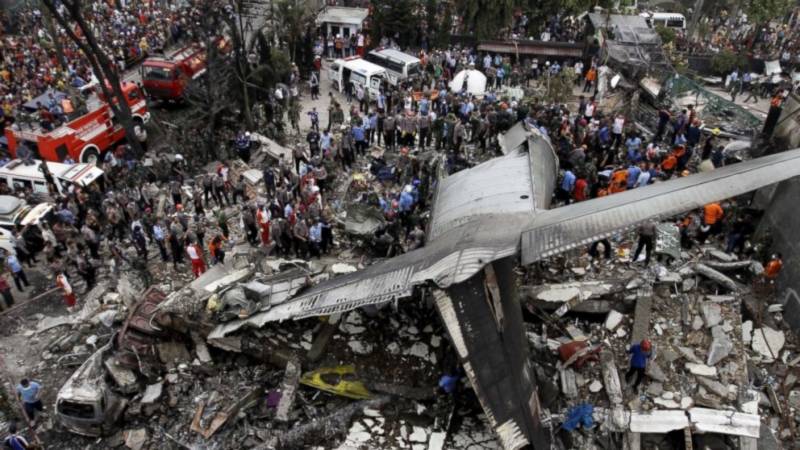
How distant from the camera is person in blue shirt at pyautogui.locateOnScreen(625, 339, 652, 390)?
43.2 feet

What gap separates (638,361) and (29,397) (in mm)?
14597

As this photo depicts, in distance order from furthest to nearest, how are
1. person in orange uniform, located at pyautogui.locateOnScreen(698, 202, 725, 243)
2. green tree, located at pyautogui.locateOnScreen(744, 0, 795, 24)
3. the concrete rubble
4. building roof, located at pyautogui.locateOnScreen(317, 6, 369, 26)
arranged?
building roof, located at pyautogui.locateOnScreen(317, 6, 369, 26) < green tree, located at pyautogui.locateOnScreen(744, 0, 795, 24) < person in orange uniform, located at pyautogui.locateOnScreen(698, 202, 725, 243) < the concrete rubble

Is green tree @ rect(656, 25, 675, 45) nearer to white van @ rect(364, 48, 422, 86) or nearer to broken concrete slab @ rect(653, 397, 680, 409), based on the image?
white van @ rect(364, 48, 422, 86)

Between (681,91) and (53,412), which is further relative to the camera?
(681,91)

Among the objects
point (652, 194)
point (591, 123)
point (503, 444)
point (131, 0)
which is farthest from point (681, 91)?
point (131, 0)

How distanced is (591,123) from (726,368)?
12.5 m

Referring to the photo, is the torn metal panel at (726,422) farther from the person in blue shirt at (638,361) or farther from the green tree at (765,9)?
the green tree at (765,9)

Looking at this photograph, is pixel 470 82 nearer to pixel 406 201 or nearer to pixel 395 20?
pixel 395 20

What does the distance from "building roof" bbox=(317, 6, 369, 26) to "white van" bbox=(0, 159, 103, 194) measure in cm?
2013

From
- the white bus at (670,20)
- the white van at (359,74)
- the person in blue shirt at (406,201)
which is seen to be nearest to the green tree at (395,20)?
the white van at (359,74)

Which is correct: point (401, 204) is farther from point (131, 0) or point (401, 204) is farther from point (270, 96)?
point (131, 0)

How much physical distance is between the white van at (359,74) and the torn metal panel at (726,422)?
2266 centimetres

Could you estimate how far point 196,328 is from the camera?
15.0 m

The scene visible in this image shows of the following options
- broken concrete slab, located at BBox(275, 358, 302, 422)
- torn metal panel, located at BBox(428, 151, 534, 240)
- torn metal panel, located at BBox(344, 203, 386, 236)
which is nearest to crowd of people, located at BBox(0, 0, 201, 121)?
torn metal panel, located at BBox(344, 203, 386, 236)
